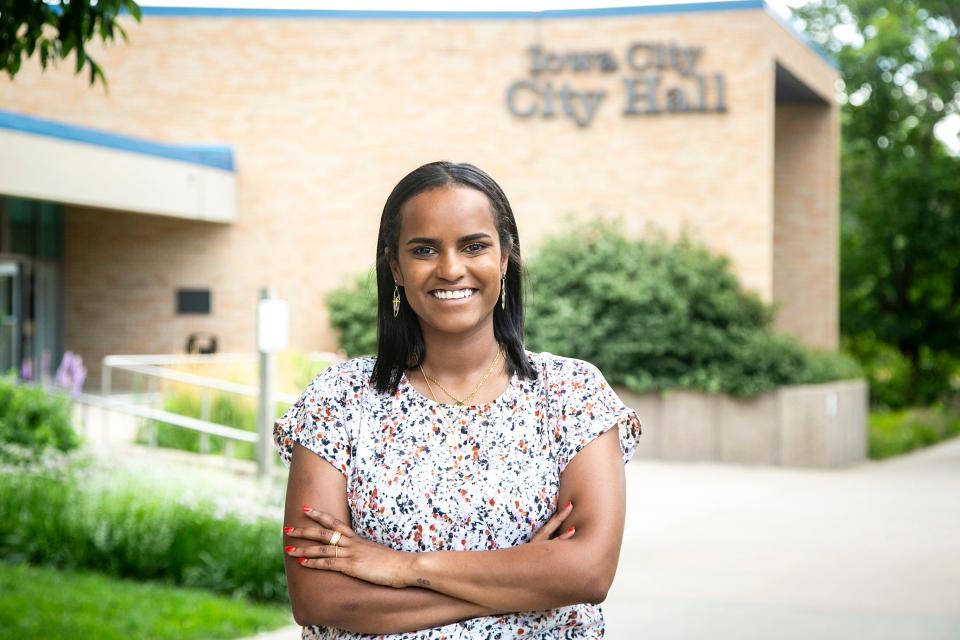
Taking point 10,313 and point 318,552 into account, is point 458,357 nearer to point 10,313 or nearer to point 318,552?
point 318,552

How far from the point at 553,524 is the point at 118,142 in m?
19.3

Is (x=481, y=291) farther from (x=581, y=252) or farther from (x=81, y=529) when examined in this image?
(x=581, y=252)

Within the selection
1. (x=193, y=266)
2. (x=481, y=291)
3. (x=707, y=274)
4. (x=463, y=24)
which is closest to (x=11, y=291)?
(x=193, y=266)

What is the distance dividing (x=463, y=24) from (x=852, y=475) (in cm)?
1055

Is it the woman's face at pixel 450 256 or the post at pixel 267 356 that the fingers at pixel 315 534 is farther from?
the post at pixel 267 356

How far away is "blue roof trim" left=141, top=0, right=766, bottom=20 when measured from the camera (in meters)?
21.0

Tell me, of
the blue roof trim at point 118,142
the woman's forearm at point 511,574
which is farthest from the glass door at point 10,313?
the woman's forearm at point 511,574

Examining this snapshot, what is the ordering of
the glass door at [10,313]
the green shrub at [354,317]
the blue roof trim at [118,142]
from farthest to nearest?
the glass door at [10,313] < the green shrub at [354,317] < the blue roof trim at [118,142]

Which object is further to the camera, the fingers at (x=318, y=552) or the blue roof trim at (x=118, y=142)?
the blue roof trim at (x=118, y=142)

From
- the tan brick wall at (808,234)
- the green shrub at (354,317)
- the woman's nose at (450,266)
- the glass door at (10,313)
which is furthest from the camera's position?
the tan brick wall at (808,234)

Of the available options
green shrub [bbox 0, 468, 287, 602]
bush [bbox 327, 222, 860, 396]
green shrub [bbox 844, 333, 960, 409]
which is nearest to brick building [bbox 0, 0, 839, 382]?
bush [bbox 327, 222, 860, 396]

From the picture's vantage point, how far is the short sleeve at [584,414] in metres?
2.93

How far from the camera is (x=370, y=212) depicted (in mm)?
23109

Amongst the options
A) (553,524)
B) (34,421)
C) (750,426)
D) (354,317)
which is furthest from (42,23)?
(354,317)
